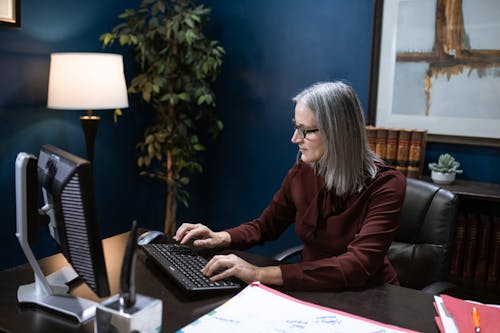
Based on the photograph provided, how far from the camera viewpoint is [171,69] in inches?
113

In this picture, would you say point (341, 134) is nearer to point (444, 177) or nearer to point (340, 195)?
point (340, 195)

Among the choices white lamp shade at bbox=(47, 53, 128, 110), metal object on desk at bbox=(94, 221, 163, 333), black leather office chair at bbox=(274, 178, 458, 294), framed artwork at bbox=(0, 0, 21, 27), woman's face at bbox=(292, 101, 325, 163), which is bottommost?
black leather office chair at bbox=(274, 178, 458, 294)

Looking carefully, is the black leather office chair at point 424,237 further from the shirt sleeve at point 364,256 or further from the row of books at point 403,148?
the row of books at point 403,148

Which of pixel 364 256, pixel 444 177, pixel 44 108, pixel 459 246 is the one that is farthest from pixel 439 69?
pixel 44 108

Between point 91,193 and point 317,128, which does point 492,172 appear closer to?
point 317,128

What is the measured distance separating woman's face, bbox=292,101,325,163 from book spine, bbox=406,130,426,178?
3.76 feet

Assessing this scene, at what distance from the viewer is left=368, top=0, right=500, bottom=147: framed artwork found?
8.28 feet

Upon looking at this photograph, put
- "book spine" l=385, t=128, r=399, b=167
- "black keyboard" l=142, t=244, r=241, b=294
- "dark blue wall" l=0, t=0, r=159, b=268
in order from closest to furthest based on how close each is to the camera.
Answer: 1. "black keyboard" l=142, t=244, r=241, b=294
2. "dark blue wall" l=0, t=0, r=159, b=268
3. "book spine" l=385, t=128, r=399, b=167

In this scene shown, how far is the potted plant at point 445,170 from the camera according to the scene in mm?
2477

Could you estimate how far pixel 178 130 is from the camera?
3000 millimetres

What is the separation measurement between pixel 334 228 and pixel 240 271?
0.41 m

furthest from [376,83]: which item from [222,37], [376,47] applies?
[222,37]

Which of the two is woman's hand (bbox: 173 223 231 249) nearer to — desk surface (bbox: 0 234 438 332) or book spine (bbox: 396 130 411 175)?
desk surface (bbox: 0 234 438 332)

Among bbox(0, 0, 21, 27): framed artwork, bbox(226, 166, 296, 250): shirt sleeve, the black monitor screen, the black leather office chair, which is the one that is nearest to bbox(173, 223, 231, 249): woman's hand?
bbox(226, 166, 296, 250): shirt sleeve
